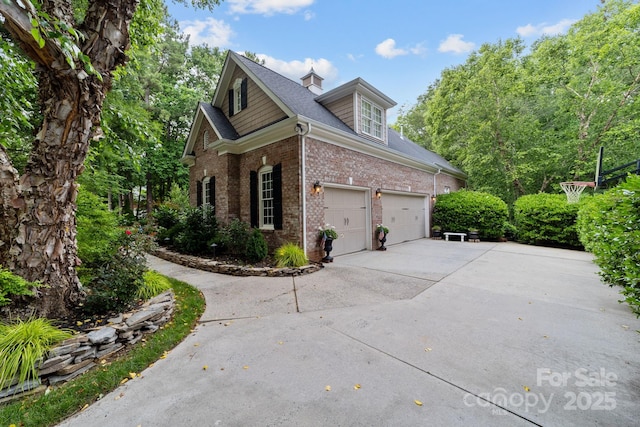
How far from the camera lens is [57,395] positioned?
7.05ft

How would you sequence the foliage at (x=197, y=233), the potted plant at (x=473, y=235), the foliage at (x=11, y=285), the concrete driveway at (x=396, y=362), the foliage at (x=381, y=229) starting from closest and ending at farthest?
the concrete driveway at (x=396, y=362) → the foliage at (x=11, y=285) → the foliage at (x=197, y=233) → the foliage at (x=381, y=229) → the potted plant at (x=473, y=235)

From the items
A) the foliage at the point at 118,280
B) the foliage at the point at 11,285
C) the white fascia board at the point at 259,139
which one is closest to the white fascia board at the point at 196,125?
the white fascia board at the point at 259,139

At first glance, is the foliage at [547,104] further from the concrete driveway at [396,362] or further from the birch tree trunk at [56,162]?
the birch tree trunk at [56,162]

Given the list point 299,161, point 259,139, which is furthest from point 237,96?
point 299,161

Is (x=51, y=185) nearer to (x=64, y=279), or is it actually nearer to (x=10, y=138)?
(x=64, y=279)

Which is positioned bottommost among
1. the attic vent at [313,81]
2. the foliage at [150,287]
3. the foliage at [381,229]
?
the foliage at [150,287]

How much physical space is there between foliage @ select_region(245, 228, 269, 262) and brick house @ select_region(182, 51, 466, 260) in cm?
71

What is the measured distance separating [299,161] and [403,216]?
637 centimetres

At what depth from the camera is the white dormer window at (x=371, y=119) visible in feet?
31.0

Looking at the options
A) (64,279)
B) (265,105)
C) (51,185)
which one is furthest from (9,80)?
(265,105)

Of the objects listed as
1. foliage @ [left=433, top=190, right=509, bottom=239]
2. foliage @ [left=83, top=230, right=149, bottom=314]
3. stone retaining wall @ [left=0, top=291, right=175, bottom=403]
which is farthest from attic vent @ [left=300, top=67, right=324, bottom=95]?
stone retaining wall @ [left=0, top=291, right=175, bottom=403]

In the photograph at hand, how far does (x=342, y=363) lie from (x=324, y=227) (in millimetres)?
4893

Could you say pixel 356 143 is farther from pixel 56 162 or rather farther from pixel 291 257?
pixel 56 162

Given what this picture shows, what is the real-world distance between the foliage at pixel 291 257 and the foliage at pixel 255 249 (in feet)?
1.58
